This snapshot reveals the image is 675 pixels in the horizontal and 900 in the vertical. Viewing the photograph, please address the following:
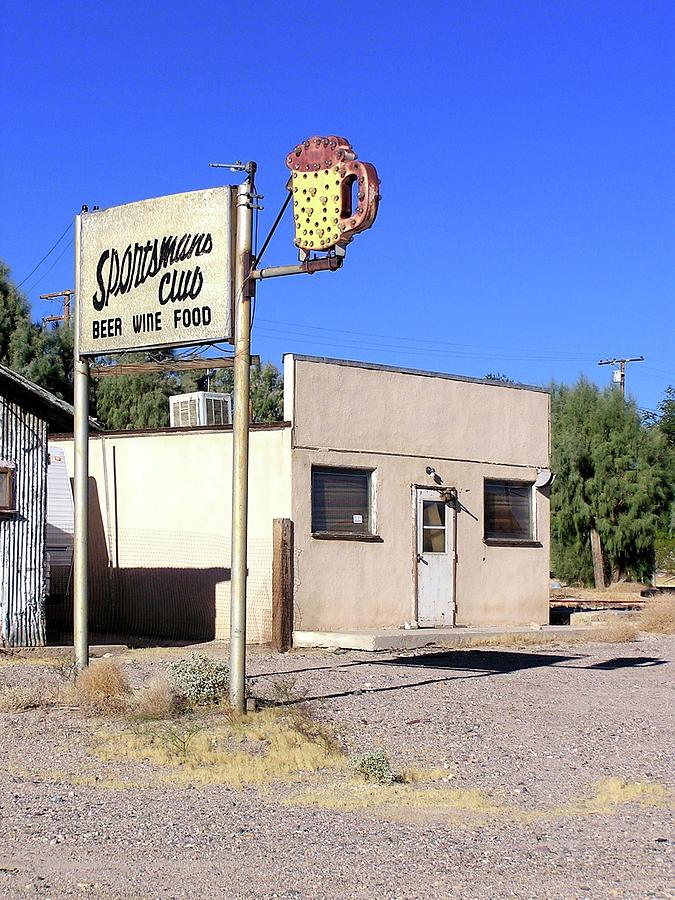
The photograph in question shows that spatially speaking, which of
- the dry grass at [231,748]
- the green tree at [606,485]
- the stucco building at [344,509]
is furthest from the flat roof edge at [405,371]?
the green tree at [606,485]

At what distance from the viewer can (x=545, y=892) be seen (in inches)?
221

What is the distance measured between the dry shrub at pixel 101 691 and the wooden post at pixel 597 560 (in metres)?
28.9

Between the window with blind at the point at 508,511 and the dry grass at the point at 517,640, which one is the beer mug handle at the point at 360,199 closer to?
the dry grass at the point at 517,640

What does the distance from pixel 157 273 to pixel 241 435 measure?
229 cm

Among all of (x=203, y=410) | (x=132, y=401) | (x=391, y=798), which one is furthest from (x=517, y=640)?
(x=132, y=401)

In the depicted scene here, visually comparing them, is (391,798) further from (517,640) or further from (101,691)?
(517,640)

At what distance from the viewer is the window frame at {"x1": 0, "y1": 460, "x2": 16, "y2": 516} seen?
52.0 ft

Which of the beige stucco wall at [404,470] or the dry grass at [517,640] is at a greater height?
the beige stucco wall at [404,470]

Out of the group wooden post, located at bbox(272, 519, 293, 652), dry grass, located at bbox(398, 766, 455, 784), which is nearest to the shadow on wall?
wooden post, located at bbox(272, 519, 293, 652)

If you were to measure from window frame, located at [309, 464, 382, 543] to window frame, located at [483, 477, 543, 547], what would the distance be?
2641 mm

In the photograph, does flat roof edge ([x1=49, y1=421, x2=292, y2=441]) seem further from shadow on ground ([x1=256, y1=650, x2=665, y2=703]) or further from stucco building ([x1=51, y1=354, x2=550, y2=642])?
shadow on ground ([x1=256, y1=650, x2=665, y2=703])

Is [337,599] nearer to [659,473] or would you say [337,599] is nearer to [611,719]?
[611,719]

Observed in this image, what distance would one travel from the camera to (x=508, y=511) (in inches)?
843

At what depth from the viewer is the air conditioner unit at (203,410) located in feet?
67.1
